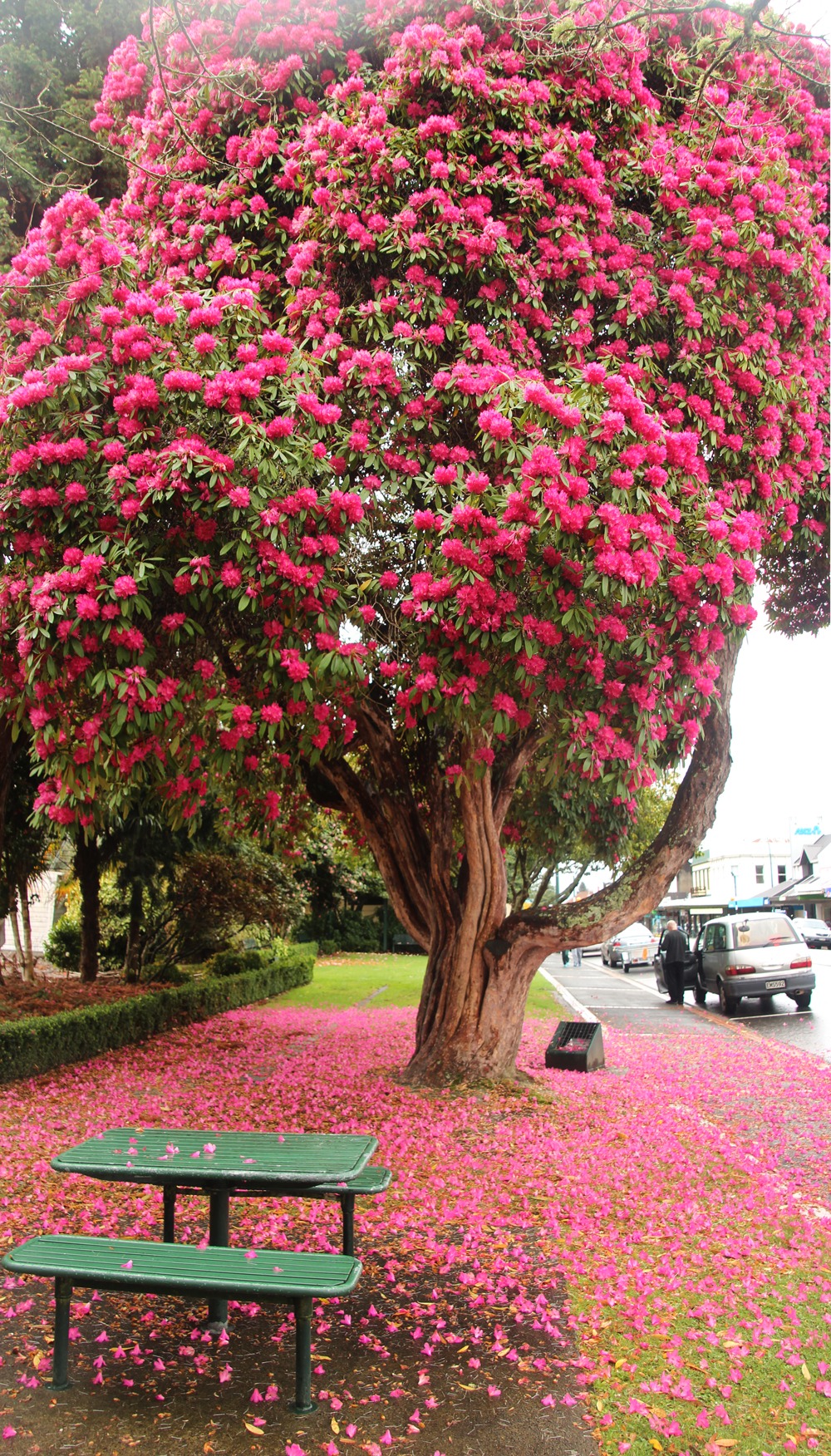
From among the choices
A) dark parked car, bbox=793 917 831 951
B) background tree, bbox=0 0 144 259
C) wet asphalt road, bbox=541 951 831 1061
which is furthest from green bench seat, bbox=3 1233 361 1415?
dark parked car, bbox=793 917 831 951

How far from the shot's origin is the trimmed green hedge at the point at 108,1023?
404 inches

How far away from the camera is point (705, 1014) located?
18391 mm

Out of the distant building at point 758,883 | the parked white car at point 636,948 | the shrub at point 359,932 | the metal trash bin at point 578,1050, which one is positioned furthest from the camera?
the distant building at point 758,883

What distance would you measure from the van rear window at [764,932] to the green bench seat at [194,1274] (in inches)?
601

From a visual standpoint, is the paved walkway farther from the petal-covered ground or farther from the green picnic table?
the green picnic table

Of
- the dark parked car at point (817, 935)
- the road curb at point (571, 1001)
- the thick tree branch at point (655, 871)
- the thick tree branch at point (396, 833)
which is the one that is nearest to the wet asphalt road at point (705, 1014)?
the road curb at point (571, 1001)

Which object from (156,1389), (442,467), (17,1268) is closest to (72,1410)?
(156,1389)

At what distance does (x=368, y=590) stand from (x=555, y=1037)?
668 centimetres

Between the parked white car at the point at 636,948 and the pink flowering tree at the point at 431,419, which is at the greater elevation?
the pink flowering tree at the point at 431,419

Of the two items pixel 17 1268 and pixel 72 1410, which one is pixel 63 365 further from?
pixel 72 1410

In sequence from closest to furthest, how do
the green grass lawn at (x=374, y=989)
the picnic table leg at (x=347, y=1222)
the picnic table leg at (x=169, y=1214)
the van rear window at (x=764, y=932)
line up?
the picnic table leg at (x=347, y=1222) < the picnic table leg at (x=169, y=1214) < the van rear window at (x=764, y=932) < the green grass lawn at (x=374, y=989)

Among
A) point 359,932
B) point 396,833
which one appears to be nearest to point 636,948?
point 359,932

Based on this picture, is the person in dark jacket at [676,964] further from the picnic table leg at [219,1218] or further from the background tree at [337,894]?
the picnic table leg at [219,1218]

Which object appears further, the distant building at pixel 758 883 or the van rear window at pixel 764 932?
the distant building at pixel 758 883
